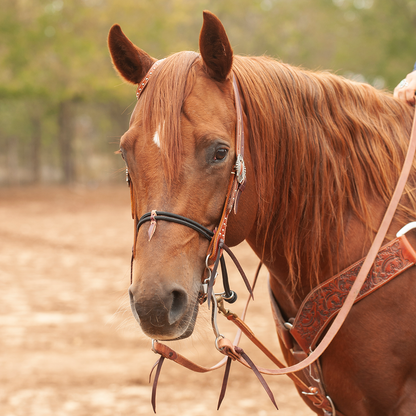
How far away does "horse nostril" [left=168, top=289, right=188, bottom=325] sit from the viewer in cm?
166

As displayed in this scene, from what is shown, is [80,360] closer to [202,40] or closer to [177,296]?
[177,296]

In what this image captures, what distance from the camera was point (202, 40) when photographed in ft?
6.11

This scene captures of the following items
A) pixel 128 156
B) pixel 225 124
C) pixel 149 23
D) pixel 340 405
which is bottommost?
pixel 340 405

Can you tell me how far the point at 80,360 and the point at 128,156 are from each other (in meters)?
4.00

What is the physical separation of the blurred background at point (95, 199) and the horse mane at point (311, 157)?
582 millimetres

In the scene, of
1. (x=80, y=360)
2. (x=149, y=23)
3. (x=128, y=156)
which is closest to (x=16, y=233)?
(x=80, y=360)

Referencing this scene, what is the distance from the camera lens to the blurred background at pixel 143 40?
2047cm

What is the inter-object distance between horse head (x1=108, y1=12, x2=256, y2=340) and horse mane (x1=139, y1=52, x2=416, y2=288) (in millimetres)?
144

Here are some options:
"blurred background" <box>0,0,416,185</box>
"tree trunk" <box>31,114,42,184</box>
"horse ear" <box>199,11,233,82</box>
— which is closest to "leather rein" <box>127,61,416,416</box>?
"horse ear" <box>199,11,233,82</box>

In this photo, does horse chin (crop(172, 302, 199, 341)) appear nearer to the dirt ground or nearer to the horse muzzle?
the horse muzzle

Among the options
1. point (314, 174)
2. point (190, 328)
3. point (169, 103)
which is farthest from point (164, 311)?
point (314, 174)

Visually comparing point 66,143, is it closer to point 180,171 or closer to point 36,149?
point 36,149

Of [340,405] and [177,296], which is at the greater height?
[177,296]

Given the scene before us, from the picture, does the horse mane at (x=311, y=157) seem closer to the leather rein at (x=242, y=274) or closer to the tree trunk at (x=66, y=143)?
the leather rein at (x=242, y=274)
